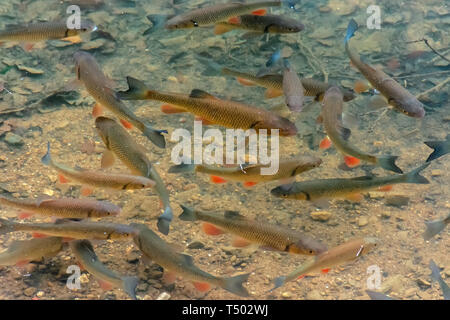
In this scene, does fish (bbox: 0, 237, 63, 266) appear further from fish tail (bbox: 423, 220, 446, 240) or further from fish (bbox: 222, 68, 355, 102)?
fish tail (bbox: 423, 220, 446, 240)

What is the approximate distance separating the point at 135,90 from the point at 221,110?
71 cm

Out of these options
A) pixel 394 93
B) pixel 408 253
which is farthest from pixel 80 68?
pixel 408 253

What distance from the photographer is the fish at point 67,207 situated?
3291 mm

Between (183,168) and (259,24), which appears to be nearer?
(183,168)

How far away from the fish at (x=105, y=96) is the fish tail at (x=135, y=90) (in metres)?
0.11

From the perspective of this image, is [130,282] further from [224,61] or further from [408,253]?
[224,61]

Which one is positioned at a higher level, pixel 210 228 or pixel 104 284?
pixel 210 228

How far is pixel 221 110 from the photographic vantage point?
3512 millimetres

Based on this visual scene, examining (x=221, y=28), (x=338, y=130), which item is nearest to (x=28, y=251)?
(x=338, y=130)

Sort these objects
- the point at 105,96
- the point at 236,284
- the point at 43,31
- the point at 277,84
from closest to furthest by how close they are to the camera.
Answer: the point at 236,284, the point at 105,96, the point at 277,84, the point at 43,31

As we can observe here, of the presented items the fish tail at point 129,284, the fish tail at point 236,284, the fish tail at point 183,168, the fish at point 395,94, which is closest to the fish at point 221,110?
the fish tail at point 183,168

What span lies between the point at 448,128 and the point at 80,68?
4.17 m

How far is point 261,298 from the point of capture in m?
3.35

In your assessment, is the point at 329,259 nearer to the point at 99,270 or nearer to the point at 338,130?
the point at 338,130
